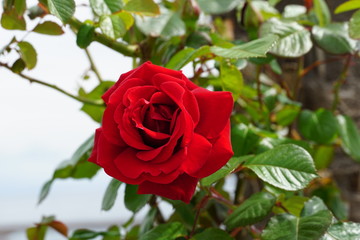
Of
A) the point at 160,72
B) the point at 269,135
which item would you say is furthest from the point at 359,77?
the point at 160,72

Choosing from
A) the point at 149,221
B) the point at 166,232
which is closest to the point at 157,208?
the point at 149,221

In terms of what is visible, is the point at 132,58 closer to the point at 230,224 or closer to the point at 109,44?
the point at 109,44

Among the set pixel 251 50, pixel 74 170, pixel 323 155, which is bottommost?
pixel 323 155

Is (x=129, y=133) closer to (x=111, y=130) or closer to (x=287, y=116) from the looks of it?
(x=111, y=130)

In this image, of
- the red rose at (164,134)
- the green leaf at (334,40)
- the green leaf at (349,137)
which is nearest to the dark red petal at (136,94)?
the red rose at (164,134)

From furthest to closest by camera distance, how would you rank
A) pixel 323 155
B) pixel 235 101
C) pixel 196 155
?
pixel 323 155
pixel 235 101
pixel 196 155

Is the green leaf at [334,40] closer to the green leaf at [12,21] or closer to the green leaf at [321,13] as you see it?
the green leaf at [321,13]

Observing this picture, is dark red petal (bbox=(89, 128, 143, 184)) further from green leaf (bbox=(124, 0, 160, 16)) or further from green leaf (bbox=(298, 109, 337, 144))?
green leaf (bbox=(298, 109, 337, 144))
